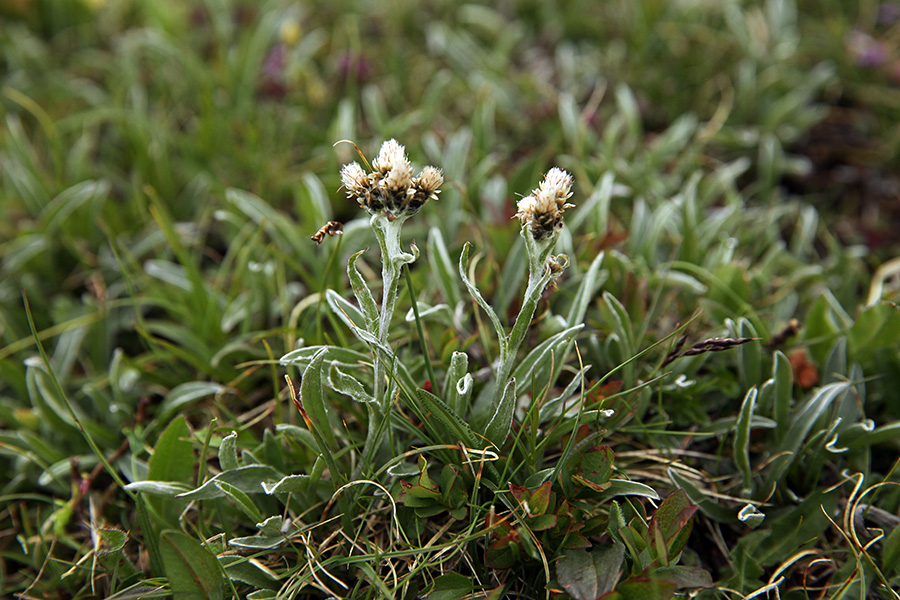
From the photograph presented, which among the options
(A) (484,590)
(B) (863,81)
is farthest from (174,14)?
(B) (863,81)

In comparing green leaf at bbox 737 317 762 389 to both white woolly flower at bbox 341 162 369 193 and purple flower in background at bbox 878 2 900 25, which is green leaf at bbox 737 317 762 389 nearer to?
white woolly flower at bbox 341 162 369 193

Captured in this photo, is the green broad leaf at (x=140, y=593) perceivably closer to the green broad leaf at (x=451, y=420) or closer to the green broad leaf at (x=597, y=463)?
the green broad leaf at (x=451, y=420)

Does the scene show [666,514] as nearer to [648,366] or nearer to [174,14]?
[648,366]

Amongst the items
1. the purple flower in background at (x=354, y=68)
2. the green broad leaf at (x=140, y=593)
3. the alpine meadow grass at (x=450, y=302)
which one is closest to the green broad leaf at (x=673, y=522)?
the alpine meadow grass at (x=450, y=302)

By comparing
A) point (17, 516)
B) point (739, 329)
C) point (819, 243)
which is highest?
point (739, 329)

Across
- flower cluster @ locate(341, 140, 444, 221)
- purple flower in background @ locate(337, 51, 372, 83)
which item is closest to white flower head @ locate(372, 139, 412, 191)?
flower cluster @ locate(341, 140, 444, 221)

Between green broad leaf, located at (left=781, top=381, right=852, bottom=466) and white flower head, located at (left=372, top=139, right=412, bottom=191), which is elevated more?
white flower head, located at (left=372, top=139, right=412, bottom=191)
